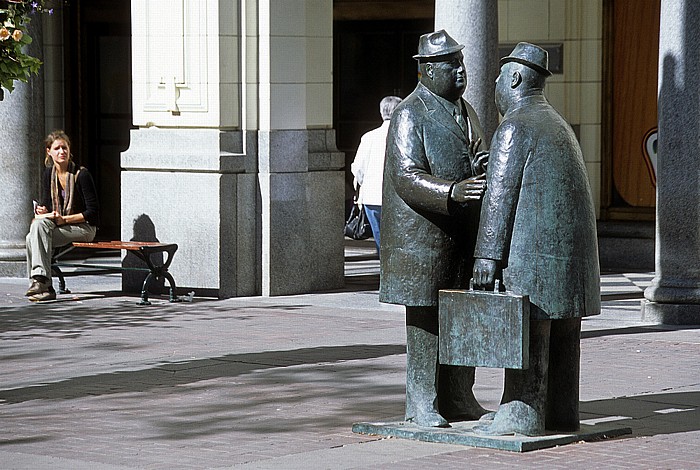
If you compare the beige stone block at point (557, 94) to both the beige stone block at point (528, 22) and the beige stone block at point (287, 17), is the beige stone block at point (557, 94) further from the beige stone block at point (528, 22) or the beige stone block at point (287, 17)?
the beige stone block at point (287, 17)

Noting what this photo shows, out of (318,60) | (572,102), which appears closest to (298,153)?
(318,60)

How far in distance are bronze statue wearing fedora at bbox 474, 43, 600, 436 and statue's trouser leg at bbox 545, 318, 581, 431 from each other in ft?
0.44

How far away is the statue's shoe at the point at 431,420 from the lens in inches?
306

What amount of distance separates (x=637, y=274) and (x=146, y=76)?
5521mm

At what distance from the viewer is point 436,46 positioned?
25.5 ft

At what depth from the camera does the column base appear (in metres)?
12.2

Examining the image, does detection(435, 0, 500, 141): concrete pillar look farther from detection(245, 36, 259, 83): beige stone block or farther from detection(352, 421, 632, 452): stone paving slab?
detection(352, 421, 632, 452): stone paving slab

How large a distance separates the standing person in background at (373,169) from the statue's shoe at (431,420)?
716 cm

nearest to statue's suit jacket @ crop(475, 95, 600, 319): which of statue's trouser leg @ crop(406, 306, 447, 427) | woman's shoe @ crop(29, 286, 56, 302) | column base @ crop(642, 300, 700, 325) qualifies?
statue's trouser leg @ crop(406, 306, 447, 427)

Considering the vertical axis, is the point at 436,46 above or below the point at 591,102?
above

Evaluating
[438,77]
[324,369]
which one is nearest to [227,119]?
[324,369]

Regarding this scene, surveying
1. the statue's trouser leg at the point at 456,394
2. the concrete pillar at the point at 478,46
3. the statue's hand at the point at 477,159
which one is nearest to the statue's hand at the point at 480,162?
the statue's hand at the point at 477,159

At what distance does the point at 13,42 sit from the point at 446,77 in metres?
2.62

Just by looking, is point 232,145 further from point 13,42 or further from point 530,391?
point 530,391
